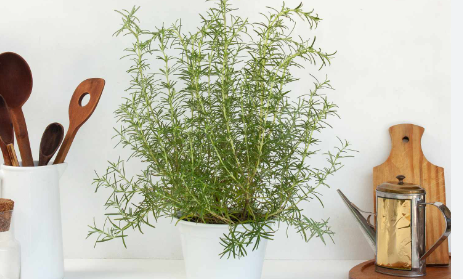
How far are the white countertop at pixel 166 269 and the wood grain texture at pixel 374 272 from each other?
38mm

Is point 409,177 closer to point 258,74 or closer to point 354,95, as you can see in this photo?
point 354,95

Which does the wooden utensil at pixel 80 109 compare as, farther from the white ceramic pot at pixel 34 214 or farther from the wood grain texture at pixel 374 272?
the wood grain texture at pixel 374 272

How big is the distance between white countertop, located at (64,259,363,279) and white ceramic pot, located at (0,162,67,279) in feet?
0.31

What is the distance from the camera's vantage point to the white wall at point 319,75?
3.27 ft

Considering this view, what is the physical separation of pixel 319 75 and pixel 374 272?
0.42 m

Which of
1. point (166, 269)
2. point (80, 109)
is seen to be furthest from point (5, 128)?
point (166, 269)

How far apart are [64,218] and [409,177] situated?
0.76 meters

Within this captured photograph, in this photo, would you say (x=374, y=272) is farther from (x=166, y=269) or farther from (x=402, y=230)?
(x=166, y=269)

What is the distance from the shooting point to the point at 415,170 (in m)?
0.98

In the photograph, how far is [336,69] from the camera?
1.00m

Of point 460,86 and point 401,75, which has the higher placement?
point 401,75

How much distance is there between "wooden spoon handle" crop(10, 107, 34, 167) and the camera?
86 centimetres

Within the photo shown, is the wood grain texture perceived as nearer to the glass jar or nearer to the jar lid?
the jar lid

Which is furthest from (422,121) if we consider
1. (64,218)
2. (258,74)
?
(64,218)
